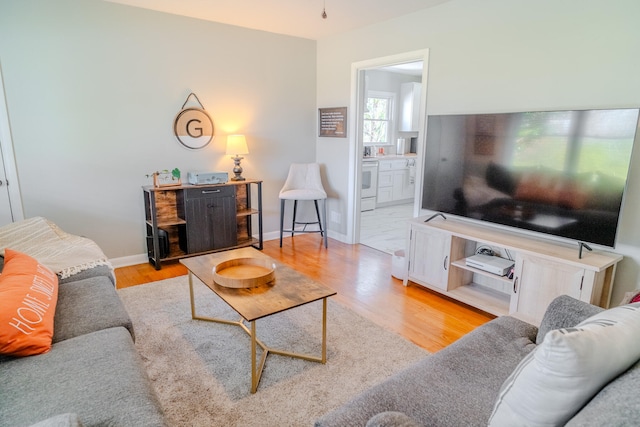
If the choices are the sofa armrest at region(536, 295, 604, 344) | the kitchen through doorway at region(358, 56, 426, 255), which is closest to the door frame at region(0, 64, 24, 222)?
the sofa armrest at region(536, 295, 604, 344)

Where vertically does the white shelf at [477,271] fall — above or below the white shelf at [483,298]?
above

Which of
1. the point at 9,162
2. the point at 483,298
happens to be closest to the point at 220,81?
the point at 9,162

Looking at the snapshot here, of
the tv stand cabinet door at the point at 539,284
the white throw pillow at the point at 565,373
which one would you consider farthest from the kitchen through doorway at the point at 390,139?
the white throw pillow at the point at 565,373

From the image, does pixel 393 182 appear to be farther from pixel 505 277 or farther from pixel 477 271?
pixel 505 277

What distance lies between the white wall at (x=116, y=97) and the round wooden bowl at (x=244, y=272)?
1961mm

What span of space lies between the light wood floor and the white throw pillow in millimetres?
1518

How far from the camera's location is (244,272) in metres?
2.42

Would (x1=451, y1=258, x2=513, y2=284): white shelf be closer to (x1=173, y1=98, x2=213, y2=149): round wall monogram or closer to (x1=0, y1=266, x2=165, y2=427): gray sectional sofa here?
(x1=0, y1=266, x2=165, y2=427): gray sectional sofa

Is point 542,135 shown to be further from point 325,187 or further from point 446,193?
point 325,187

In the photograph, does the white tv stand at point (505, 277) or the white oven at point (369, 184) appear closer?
the white tv stand at point (505, 277)

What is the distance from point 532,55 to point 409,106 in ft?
15.1

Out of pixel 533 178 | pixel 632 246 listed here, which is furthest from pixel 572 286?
pixel 533 178

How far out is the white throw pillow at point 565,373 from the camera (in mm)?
918

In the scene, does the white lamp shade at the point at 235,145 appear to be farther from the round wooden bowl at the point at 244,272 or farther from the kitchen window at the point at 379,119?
the kitchen window at the point at 379,119
